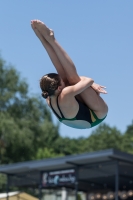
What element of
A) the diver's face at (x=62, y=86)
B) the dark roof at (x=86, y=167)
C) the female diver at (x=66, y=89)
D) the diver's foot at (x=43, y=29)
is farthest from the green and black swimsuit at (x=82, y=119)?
the dark roof at (x=86, y=167)

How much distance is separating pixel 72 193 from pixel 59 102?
76.9 ft

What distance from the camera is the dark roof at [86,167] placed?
1911 centimetres

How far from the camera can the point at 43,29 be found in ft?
16.8

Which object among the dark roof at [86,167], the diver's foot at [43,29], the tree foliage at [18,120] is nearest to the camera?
the diver's foot at [43,29]

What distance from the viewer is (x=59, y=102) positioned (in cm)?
530

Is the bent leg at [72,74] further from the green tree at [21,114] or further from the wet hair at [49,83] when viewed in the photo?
the green tree at [21,114]

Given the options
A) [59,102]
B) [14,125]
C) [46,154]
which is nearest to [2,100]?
[14,125]

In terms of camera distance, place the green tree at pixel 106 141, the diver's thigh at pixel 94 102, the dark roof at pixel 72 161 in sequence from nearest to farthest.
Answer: the diver's thigh at pixel 94 102 → the dark roof at pixel 72 161 → the green tree at pixel 106 141

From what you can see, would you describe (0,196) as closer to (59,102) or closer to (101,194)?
(101,194)

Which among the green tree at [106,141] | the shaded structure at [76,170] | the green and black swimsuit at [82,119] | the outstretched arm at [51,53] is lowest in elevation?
the shaded structure at [76,170]

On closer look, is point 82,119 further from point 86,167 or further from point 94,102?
point 86,167

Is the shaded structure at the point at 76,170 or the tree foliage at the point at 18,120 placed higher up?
the tree foliage at the point at 18,120

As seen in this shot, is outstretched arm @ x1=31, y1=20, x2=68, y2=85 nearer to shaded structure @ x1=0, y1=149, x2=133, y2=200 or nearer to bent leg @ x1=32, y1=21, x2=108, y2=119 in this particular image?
bent leg @ x1=32, y1=21, x2=108, y2=119

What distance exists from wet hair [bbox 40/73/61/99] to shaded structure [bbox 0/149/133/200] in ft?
Answer: 44.0
